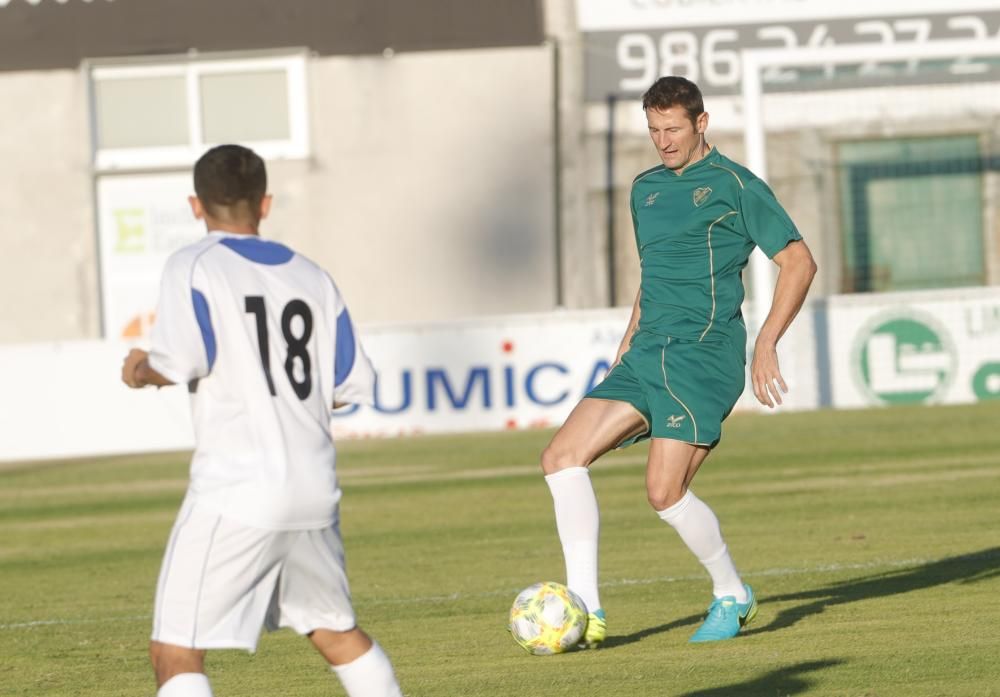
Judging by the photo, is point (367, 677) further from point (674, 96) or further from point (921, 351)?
point (921, 351)

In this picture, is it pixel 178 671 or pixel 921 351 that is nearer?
pixel 178 671

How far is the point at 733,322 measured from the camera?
6.78m

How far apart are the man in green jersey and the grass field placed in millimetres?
384

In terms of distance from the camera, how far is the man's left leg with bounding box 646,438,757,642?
21.6ft

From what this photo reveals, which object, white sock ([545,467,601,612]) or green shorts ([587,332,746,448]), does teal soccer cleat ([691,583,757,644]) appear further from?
green shorts ([587,332,746,448])

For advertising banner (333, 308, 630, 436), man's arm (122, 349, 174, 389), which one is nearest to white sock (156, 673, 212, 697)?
man's arm (122, 349, 174, 389)

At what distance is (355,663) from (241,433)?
649mm

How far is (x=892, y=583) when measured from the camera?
8.16 m

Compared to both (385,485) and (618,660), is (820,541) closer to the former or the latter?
(618,660)

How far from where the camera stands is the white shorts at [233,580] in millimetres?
4406

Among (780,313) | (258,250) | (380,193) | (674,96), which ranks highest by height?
(380,193)

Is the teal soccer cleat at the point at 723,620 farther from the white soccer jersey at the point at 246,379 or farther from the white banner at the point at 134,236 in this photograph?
the white banner at the point at 134,236

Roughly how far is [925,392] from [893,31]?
7.45 meters

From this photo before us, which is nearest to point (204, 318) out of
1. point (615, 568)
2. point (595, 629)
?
point (595, 629)
